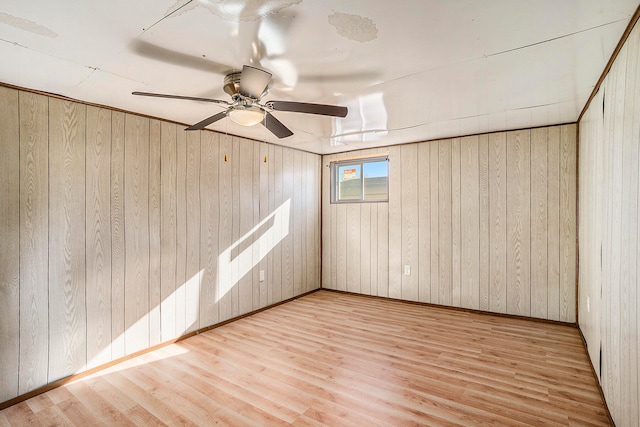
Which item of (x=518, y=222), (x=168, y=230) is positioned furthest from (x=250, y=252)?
(x=518, y=222)

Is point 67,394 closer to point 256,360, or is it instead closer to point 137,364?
point 137,364

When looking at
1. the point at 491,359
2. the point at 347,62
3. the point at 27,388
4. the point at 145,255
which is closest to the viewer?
the point at 347,62

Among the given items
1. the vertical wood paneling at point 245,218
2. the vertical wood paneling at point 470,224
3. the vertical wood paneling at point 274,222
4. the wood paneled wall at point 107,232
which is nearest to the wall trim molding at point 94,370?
the wood paneled wall at point 107,232

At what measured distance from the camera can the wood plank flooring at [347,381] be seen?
218 centimetres

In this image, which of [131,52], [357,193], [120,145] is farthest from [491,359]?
[120,145]

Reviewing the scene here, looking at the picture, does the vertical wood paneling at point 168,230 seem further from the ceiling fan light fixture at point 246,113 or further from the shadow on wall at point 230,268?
the ceiling fan light fixture at point 246,113

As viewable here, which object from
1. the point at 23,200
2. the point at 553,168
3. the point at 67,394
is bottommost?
the point at 67,394

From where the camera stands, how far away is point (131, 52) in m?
1.97

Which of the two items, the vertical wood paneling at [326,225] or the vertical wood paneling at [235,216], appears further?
the vertical wood paneling at [326,225]

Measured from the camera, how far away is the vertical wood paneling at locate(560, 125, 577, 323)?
3684 mm

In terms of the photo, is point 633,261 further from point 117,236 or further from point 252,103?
point 117,236

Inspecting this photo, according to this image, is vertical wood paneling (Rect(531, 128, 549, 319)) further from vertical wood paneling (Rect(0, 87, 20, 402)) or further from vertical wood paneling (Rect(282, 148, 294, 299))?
vertical wood paneling (Rect(0, 87, 20, 402))

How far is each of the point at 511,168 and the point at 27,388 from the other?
5255 millimetres

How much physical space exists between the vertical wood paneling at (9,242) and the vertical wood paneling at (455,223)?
15.0 feet
